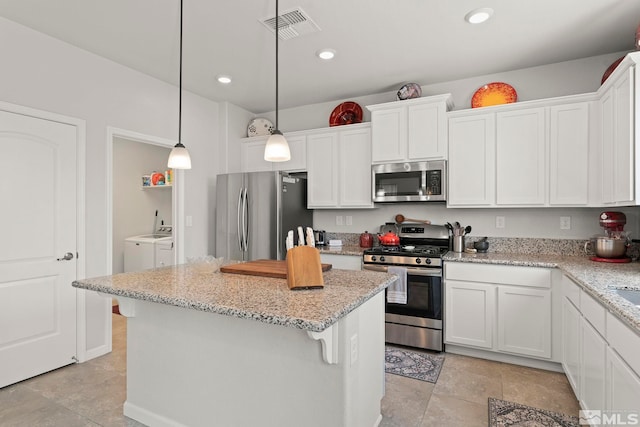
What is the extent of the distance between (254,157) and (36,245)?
242 centimetres

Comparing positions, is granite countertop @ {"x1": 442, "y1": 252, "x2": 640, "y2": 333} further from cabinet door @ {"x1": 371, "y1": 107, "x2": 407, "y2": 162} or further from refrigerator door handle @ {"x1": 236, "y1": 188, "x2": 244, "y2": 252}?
refrigerator door handle @ {"x1": 236, "y1": 188, "x2": 244, "y2": 252}

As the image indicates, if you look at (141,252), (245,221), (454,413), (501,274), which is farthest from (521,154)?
(141,252)

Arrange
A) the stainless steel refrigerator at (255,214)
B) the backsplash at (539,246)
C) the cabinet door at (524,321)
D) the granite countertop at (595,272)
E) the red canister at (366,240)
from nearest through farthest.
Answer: the granite countertop at (595,272) < the cabinet door at (524,321) < the backsplash at (539,246) < the stainless steel refrigerator at (255,214) < the red canister at (366,240)

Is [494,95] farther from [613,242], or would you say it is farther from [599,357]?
[599,357]

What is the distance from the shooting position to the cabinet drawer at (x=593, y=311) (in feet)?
5.65

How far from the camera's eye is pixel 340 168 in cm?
396

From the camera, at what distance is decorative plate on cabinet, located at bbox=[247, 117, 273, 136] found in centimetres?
457

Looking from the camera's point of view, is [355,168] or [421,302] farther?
[355,168]

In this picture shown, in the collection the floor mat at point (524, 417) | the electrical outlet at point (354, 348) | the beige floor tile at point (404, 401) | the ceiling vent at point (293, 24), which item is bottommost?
the beige floor tile at point (404, 401)

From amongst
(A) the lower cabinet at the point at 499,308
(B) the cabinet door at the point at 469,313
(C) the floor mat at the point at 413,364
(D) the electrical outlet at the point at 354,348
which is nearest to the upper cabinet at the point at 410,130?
(A) the lower cabinet at the point at 499,308

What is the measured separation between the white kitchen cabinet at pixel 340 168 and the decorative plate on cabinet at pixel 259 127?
76cm

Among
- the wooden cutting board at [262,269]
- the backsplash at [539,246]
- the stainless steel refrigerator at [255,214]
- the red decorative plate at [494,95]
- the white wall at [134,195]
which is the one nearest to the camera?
the wooden cutting board at [262,269]

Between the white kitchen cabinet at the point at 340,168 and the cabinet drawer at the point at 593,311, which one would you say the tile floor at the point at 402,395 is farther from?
the white kitchen cabinet at the point at 340,168

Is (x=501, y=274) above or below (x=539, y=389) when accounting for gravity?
above
